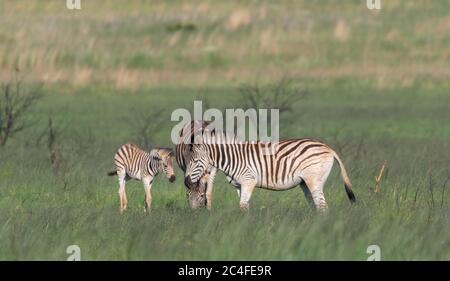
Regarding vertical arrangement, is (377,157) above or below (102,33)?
below

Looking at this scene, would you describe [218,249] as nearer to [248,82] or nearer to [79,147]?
[79,147]

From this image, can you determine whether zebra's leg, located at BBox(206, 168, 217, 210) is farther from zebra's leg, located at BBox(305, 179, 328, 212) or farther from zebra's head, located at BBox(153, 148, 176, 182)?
zebra's leg, located at BBox(305, 179, 328, 212)

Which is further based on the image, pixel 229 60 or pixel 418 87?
pixel 229 60

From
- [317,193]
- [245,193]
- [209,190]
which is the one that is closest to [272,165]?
[245,193]

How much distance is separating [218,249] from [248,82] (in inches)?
1178

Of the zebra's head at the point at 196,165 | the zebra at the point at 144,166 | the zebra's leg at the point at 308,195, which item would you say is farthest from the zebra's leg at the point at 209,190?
the zebra's leg at the point at 308,195

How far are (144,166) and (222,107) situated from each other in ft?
63.0

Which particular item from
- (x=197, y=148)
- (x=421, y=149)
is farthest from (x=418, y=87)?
(x=197, y=148)

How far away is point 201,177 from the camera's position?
17.3 meters

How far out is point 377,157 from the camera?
25.1 meters
